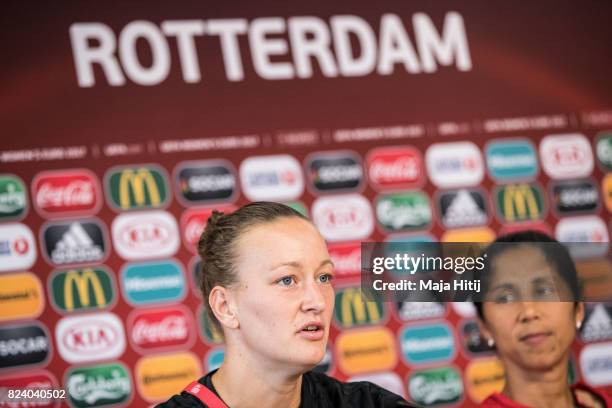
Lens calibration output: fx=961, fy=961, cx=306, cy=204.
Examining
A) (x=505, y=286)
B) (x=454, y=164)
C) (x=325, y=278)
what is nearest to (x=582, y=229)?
(x=454, y=164)

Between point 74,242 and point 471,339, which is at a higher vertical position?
point 74,242

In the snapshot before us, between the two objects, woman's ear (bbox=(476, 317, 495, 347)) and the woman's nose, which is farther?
woman's ear (bbox=(476, 317, 495, 347))

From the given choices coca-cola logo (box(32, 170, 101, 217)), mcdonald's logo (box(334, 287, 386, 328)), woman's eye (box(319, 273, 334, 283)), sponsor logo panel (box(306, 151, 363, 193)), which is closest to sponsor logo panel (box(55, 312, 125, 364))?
coca-cola logo (box(32, 170, 101, 217))

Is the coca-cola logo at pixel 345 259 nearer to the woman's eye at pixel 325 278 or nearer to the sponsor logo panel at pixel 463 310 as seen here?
the sponsor logo panel at pixel 463 310

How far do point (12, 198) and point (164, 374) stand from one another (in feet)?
3.19

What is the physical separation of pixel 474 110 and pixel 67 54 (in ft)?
6.35

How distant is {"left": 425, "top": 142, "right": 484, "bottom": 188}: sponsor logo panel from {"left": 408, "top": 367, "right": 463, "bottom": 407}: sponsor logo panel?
34.6 inches

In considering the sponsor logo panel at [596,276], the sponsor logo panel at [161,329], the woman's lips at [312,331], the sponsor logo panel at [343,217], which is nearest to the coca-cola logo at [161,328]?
the sponsor logo panel at [161,329]

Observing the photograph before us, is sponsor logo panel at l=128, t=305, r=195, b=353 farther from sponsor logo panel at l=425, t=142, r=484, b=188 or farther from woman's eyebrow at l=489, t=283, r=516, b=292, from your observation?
woman's eyebrow at l=489, t=283, r=516, b=292

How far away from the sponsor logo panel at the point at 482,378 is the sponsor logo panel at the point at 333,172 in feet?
3.39

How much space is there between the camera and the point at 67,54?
4098 mm

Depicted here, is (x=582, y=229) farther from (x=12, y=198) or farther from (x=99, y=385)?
(x=12, y=198)

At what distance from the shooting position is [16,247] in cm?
393

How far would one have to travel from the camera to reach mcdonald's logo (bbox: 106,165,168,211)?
408cm
